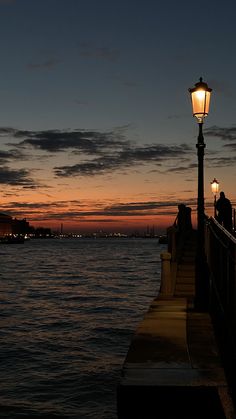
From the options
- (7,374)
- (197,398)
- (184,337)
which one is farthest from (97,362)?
(197,398)

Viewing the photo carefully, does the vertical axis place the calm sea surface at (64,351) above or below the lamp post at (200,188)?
below

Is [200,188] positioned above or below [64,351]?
above

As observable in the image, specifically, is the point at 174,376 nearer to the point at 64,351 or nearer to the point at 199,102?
the point at 199,102

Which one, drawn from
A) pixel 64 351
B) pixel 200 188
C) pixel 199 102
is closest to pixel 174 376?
pixel 200 188

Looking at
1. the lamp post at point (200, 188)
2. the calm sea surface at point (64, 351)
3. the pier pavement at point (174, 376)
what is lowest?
the calm sea surface at point (64, 351)

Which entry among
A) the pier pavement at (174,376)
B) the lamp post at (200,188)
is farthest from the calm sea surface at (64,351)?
the lamp post at (200,188)

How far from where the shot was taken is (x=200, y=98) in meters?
12.9

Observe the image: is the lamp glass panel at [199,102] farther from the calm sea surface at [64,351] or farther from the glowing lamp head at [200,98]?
the calm sea surface at [64,351]

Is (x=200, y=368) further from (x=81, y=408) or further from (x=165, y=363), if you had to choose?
(x=81, y=408)

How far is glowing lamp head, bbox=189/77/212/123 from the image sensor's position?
42.1 feet

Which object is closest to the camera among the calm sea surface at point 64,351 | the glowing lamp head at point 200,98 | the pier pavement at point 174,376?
the pier pavement at point 174,376

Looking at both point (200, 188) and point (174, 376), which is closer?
point (174, 376)

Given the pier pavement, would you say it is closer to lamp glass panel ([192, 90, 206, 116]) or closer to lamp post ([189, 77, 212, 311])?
lamp post ([189, 77, 212, 311])

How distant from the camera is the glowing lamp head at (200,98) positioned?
12844 mm
